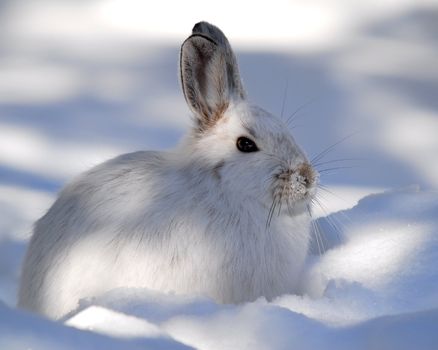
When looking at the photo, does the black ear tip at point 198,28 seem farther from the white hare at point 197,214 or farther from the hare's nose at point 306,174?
the hare's nose at point 306,174

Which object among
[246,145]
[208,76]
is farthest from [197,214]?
[208,76]

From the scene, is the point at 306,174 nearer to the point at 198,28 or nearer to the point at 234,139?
the point at 234,139

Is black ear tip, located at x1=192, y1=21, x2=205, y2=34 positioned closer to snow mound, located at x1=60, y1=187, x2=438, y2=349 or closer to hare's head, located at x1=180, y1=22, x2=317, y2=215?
hare's head, located at x1=180, y1=22, x2=317, y2=215

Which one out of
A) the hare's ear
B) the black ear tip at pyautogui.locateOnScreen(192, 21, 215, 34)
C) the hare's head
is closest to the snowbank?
the hare's head

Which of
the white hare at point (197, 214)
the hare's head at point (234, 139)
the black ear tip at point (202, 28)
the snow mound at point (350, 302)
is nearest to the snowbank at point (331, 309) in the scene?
the snow mound at point (350, 302)

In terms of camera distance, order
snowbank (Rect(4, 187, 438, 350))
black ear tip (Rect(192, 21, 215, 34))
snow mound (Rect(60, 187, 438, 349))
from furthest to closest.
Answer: black ear tip (Rect(192, 21, 215, 34)), snow mound (Rect(60, 187, 438, 349)), snowbank (Rect(4, 187, 438, 350))

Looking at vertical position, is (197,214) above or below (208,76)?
below

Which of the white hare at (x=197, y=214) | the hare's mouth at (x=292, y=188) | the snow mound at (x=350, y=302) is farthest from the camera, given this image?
the hare's mouth at (x=292, y=188)
